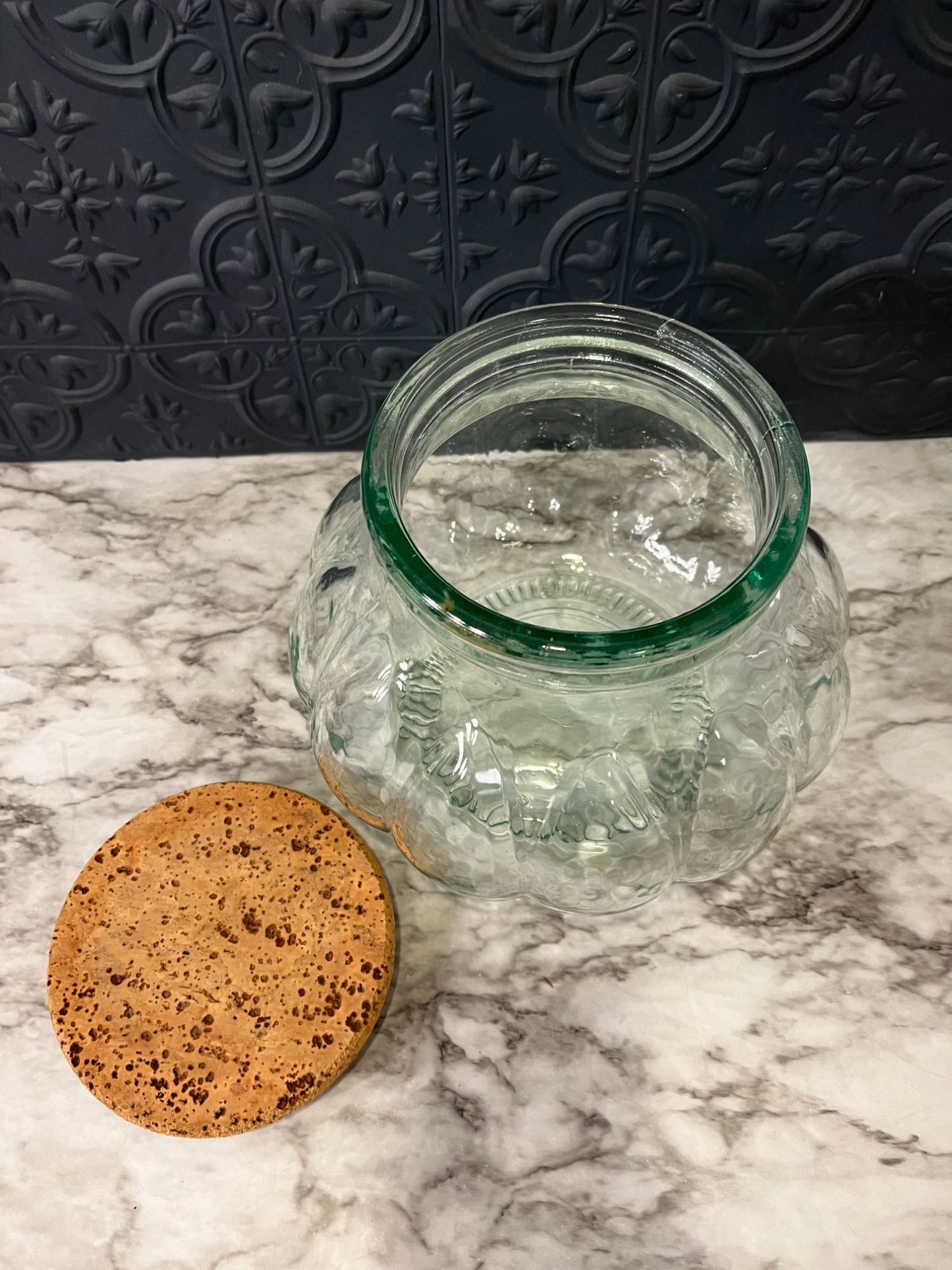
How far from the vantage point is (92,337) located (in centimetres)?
67

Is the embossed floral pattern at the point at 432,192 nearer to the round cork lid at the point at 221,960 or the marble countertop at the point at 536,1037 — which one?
the marble countertop at the point at 536,1037

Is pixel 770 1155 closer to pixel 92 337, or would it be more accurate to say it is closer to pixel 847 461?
pixel 847 461

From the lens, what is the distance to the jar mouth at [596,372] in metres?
0.41

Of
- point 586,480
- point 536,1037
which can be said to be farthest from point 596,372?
point 536,1037

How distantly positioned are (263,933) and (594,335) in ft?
1.11

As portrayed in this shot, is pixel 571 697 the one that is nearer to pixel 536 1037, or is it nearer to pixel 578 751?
pixel 578 751

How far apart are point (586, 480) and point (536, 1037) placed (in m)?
0.31

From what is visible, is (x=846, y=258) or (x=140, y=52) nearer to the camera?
(x=140, y=52)

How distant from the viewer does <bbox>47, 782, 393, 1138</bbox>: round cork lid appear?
1.69ft

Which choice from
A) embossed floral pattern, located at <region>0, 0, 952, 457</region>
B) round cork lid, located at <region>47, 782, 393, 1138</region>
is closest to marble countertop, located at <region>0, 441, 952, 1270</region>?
round cork lid, located at <region>47, 782, 393, 1138</region>

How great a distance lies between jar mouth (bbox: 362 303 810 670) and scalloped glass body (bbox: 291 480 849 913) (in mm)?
46

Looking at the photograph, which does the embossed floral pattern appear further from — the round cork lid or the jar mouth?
the round cork lid

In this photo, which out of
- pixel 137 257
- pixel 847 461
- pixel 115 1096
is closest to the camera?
pixel 115 1096

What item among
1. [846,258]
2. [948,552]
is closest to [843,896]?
[948,552]
